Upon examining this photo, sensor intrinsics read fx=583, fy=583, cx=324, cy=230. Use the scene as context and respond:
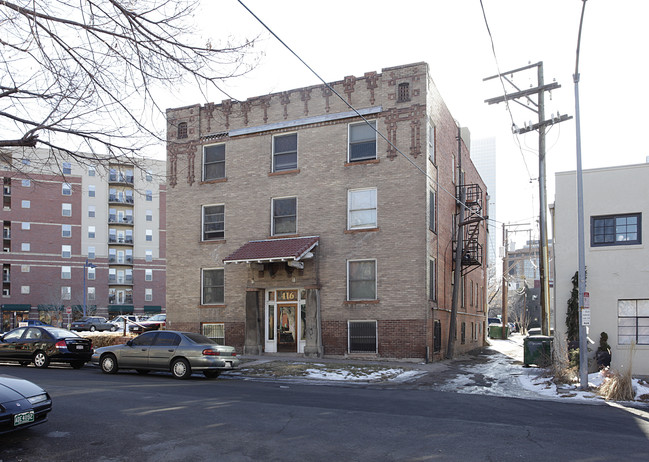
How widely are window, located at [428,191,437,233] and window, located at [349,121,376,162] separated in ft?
Result: 9.39

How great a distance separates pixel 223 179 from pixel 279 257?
5717mm

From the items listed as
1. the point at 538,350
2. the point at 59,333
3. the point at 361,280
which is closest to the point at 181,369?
the point at 59,333

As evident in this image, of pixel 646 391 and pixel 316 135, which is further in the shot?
pixel 316 135

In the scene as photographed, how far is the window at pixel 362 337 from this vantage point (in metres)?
22.9

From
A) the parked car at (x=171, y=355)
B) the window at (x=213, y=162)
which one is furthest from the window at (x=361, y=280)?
the window at (x=213, y=162)

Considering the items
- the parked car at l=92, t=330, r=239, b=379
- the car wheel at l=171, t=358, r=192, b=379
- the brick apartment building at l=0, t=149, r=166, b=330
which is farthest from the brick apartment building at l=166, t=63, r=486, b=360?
the brick apartment building at l=0, t=149, r=166, b=330

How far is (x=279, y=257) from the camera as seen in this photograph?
2256cm

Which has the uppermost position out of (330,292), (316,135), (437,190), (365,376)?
(316,135)

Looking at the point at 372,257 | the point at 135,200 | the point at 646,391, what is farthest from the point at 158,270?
the point at 646,391

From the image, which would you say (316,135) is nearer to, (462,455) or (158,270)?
(462,455)

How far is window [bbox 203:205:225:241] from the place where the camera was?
26.4 metres

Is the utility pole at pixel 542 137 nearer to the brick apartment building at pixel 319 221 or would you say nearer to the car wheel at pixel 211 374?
the brick apartment building at pixel 319 221

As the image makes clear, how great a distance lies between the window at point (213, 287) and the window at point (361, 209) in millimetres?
6595

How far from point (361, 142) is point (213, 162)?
23.9 ft
